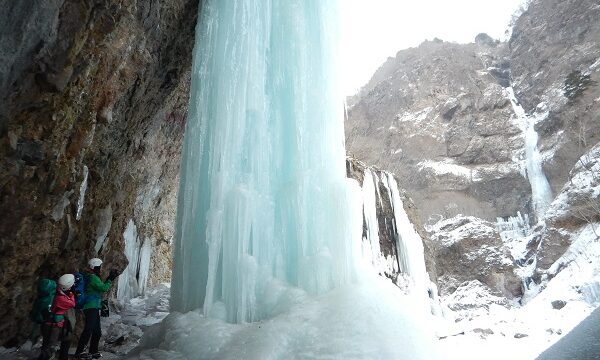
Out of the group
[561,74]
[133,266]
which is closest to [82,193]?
[133,266]

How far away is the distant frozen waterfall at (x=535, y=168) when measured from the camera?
2609 cm

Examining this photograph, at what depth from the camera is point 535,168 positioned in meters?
27.3

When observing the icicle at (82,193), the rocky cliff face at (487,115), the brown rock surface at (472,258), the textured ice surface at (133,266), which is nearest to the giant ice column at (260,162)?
the icicle at (82,193)

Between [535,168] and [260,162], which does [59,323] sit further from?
[535,168]

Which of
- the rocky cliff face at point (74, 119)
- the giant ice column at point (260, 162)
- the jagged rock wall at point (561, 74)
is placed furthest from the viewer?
the jagged rock wall at point (561, 74)

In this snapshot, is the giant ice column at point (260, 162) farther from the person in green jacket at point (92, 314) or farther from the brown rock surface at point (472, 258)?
the brown rock surface at point (472, 258)

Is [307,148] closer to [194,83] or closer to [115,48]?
[194,83]

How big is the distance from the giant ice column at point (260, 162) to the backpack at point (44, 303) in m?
1.37

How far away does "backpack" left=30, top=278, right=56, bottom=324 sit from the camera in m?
3.98

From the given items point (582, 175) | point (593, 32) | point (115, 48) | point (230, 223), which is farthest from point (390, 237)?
point (593, 32)

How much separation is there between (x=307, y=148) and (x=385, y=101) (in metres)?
32.9

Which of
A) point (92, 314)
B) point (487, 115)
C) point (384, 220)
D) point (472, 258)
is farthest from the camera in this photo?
point (487, 115)

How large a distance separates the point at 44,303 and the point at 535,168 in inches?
1156

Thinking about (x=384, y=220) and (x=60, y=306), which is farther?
(x=384, y=220)
